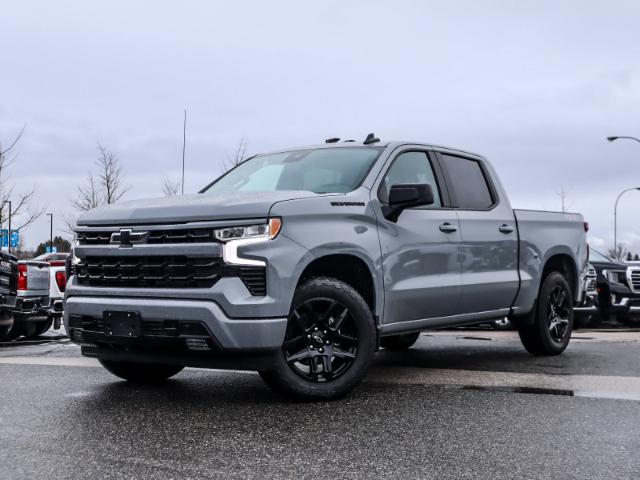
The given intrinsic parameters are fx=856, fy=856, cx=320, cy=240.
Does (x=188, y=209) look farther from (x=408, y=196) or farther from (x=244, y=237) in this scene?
(x=408, y=196)

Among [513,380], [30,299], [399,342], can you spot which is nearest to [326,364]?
[513,380]

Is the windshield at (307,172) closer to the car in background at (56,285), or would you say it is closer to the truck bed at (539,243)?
the truck bed at (539,243)

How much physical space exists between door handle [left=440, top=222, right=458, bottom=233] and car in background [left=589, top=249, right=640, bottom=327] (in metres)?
8.10

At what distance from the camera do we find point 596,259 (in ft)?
48.4

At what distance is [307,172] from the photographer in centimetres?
676

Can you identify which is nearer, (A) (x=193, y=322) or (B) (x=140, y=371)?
(A) (x=193, y=322)

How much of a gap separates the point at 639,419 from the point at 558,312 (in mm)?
3412

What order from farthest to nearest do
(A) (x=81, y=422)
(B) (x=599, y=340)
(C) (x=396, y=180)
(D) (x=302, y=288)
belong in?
(B) (x=599, y=340) < (C) (x=396, y=180) < (D) (x=302, y=288) < (A) (x=81, y=422)

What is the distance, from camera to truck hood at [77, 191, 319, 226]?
17.7 ft

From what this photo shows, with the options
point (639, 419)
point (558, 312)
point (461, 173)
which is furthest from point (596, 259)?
point (639, 419)

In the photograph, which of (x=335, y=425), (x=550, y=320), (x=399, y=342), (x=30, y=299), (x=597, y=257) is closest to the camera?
(x=335, y=425)

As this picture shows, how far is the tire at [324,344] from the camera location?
18.2 ft

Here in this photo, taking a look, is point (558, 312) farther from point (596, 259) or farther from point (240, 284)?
point (596, 259)

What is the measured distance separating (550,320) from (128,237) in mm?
4639
